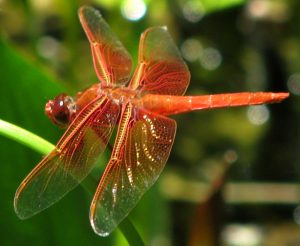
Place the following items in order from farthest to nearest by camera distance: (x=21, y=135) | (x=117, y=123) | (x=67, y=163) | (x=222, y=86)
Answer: (x=222, y=86), (x=117, y=123), (x=67, y=163), (x=21, y=135)

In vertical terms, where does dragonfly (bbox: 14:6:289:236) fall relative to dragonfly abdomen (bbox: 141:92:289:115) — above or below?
above

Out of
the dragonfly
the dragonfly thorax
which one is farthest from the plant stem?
the dragonfly thorax

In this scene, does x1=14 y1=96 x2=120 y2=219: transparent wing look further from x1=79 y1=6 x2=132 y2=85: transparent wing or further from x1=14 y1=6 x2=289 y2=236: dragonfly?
x1=79 y1=6 x2=132 y2=85: transparent wing

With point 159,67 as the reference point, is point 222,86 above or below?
below

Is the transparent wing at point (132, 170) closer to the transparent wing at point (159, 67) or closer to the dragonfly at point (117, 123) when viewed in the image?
the dragonfly at point (117, 123)

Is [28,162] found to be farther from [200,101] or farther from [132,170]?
[200,101]

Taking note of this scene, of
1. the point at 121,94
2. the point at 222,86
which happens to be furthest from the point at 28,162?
the point at 222,86

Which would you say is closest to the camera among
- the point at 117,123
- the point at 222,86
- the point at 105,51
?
the point at 117,123
